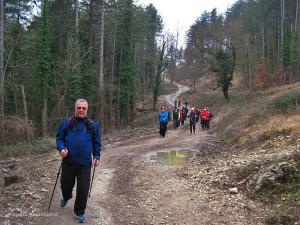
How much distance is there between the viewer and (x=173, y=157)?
1225cm

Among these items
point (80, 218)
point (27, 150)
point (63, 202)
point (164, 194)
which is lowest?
point (27, 150)

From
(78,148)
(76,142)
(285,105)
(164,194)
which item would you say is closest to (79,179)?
(78,148)

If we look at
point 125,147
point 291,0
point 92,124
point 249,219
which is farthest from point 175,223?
point 291,0

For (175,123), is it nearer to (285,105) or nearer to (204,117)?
(204,117)

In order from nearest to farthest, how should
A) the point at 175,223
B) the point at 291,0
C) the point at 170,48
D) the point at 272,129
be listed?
the point at 175,223 → the point at 272,129 → the point at 291,0 → the point at 170,48

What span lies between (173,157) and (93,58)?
75.1ft

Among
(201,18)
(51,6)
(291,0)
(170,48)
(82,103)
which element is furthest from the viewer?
(201,18)

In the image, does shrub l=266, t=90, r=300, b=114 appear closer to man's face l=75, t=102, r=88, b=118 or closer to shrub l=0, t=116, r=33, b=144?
man's face l=75, t=102, r=88, b=118

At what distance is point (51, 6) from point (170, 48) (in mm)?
51875

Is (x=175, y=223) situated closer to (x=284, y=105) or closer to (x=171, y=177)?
(x=171, y=177)

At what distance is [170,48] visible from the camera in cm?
7875

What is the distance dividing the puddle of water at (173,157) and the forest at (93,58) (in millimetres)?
9430

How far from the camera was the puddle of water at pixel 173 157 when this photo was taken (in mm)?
11273

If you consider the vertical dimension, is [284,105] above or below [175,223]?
above
